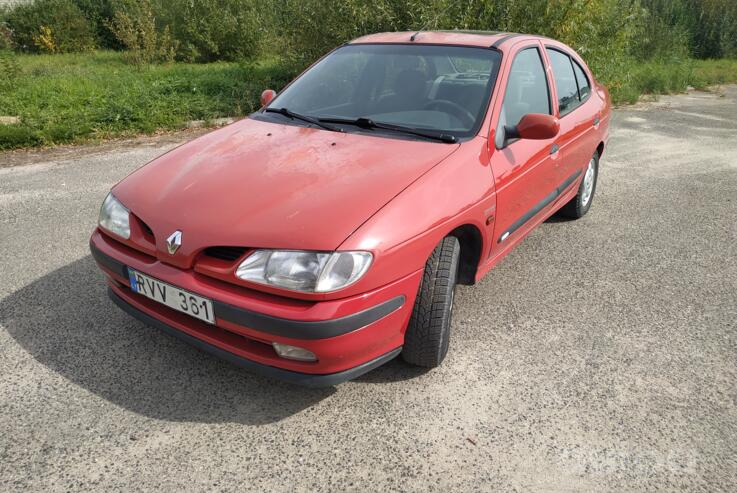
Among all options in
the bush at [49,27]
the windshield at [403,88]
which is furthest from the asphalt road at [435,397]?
the bush at [49,27]

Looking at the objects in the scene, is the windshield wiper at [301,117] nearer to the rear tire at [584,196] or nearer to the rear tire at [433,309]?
the rear tire at [433,309]

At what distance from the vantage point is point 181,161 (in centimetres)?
280

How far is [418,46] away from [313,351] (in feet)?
7.05

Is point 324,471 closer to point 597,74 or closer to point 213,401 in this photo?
point 213,401

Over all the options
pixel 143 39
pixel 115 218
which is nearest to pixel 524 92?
pixel 115 218

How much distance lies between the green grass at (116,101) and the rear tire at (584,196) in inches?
228

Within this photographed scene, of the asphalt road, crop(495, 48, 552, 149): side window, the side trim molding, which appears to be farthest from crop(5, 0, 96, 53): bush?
the side trim molding

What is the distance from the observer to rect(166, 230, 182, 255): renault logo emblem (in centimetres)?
225

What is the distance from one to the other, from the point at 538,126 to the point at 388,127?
2.55ft

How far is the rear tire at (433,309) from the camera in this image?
2441 mm

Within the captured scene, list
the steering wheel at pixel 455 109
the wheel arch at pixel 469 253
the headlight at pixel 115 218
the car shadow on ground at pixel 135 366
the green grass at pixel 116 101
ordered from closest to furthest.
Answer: the car shadow on ground at pixel 135 366 < the headlight at pixel 115 218 < the wheel arch at pixel 469 253 < the steering wheel at pixel 455 109 < the green grass at pixel 116 101

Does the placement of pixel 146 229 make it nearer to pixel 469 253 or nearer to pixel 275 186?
pixel 275 186

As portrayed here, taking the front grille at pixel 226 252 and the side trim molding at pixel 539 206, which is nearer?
the front grille at pixel 226 252

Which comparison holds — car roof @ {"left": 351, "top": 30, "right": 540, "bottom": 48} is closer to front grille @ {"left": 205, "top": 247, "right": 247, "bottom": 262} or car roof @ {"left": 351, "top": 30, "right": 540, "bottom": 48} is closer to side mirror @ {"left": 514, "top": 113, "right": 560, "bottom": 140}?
side mirror @ {"left": 514, "top": 113, "right": 560, "bottom": 140}
